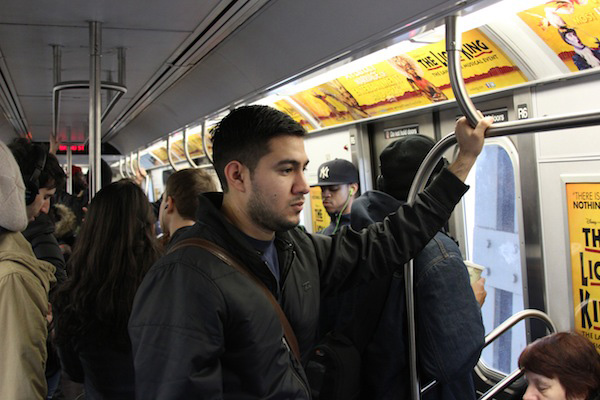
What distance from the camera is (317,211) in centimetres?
578

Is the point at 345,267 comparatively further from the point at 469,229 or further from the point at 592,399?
the point at 469,229

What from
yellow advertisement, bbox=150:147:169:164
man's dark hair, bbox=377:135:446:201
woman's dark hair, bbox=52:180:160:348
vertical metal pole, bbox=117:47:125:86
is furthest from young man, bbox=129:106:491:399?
yellow advertisement, bbox=150:147:169:164

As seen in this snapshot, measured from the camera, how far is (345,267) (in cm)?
201

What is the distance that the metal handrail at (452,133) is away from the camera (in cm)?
148

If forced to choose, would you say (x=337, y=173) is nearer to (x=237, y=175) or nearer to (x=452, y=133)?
(x=452, y=133)

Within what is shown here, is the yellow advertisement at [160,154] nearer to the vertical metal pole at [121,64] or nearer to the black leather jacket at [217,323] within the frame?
the vertical metal pole at [121,64]

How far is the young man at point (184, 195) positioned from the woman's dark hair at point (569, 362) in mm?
1963

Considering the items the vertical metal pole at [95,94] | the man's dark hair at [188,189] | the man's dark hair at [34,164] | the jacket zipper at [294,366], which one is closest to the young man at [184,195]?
the man's dark hair at [188,189]

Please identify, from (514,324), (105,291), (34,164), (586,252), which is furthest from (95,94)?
(586,252)

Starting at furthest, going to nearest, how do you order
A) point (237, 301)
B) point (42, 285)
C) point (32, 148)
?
point (32, 148) < point (42, 285) < point (237, 301)

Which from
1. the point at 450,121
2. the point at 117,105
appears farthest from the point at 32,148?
the point at 117,105

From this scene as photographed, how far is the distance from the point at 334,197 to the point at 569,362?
219cm

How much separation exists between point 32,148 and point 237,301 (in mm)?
2014

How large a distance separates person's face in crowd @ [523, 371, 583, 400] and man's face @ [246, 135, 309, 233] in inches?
75.5
